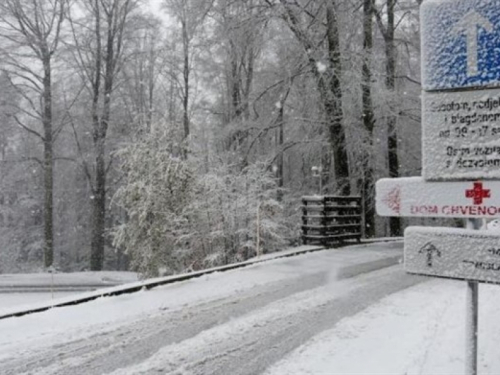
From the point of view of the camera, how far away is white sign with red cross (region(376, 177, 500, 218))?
2971mm

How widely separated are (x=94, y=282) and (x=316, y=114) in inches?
389

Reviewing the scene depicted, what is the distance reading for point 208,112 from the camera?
27.3m

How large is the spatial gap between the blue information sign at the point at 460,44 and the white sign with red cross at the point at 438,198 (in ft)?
2.00

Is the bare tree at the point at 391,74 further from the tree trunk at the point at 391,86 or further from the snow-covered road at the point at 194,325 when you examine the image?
the snow-covered road at the point at 194,325

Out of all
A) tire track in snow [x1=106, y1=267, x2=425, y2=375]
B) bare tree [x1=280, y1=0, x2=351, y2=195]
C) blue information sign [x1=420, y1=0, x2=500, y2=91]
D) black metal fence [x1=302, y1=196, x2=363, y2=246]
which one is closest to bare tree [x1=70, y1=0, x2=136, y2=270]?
bare tree [x1=280, y1=0, x2=351, y2=195]

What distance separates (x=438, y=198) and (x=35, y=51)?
76.4ft

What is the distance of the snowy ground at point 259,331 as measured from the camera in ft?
13.6

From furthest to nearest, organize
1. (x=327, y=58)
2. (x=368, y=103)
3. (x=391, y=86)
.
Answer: (x=391, y=86), (x=368, y=103), (x=327, y=58)

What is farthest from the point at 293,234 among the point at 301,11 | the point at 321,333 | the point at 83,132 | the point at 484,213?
the point at 83,132

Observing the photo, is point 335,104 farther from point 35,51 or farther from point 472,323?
point 35,51

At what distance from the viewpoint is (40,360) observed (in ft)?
13.9

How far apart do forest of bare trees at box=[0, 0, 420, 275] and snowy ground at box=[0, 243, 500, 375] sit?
525 centimetres

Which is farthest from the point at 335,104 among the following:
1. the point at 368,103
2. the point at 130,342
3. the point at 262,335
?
A: the point at 130,342

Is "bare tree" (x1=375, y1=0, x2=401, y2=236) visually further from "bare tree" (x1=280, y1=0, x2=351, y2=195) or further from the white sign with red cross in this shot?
the white sign with red cross
